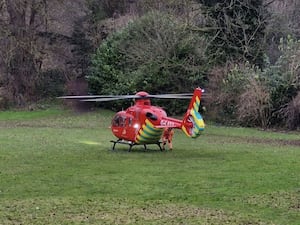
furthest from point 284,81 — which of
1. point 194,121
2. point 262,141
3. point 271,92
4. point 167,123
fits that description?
point 194,121

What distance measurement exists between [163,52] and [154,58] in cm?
68

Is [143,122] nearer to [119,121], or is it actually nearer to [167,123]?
[167,123]

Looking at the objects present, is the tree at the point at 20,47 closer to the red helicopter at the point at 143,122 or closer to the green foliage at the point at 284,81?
the green foliage at the point at 284,81

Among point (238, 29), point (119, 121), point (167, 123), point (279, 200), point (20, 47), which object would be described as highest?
point (238, 29)

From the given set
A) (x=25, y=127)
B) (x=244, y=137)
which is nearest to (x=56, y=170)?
(x=244, y=137)

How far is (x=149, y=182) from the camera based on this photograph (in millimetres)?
Answer: 11625

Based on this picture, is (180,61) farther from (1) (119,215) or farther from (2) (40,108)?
(1) (119,215)

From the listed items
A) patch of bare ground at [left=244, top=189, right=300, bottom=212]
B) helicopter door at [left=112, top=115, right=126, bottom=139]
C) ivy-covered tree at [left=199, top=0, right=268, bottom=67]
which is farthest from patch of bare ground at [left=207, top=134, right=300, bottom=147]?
patch of bare ground at [left=244, top=189, right=300, bottom=212]

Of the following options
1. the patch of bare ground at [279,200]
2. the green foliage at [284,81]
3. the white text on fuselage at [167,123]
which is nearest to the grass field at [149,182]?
the patch of bare ground at [279,200]

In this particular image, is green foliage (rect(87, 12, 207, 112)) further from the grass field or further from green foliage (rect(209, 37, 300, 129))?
the grass field

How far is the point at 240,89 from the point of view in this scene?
27047mm

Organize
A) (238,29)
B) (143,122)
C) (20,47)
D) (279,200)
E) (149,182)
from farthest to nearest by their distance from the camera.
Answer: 1. (20,47)
2. (238,29)
3. (143,122)
4. (149,182)
5. (279,200)

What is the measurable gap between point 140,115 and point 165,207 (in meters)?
8.07

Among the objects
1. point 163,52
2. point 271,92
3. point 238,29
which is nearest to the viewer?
point 271,92
